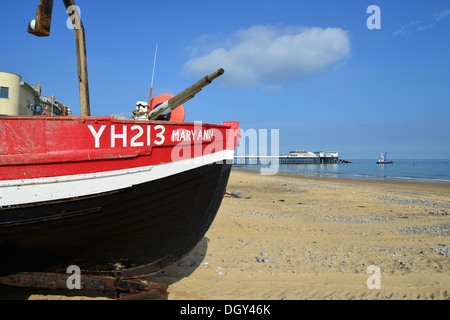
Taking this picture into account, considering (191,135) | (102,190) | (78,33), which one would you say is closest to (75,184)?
(102,190)

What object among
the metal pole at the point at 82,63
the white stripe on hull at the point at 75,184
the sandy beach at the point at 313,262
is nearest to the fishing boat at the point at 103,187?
the white stripe on hull at the point at 75,184

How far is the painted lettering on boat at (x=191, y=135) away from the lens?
3309 mm

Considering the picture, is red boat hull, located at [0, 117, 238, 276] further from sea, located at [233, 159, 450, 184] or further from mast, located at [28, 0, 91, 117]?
sea, located at [233, 159, 450, 184]

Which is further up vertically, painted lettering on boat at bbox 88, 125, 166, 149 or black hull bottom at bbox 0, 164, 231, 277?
painted lettering on boat at bbox 88, 125, 166, 149

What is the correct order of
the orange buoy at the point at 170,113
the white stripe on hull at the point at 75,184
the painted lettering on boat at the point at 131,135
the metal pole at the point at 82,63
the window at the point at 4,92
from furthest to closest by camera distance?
1. the window at the point at 4,92
2. the orange buoy at the point at 170,113
3. the metal pole at the point at 82,63
4. the painted lettering on boat at the point at 131,135
5. the white stripe on hull at the point at 75,184

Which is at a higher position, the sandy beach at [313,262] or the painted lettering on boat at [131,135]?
the painted lettering on boat at [131,135]

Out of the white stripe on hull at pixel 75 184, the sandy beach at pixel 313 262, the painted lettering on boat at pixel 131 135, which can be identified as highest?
the painted lettering on boat at pixel 131 135

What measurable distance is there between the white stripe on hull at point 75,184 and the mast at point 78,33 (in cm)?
175

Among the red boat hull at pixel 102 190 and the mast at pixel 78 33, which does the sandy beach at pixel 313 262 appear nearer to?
the red boat hull at pixel 102 190

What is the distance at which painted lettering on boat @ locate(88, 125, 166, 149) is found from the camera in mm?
2969

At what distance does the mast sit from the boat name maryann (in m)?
1.40

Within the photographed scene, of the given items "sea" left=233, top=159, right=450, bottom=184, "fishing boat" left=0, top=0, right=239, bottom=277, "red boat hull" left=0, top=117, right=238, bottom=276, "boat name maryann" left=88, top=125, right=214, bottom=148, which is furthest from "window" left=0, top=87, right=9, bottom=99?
"sea" left=233, top=159, right=450, bottom=184
